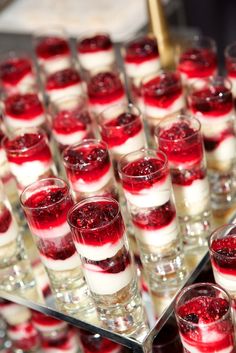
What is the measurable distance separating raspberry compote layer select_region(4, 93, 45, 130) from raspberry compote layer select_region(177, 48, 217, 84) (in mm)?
416

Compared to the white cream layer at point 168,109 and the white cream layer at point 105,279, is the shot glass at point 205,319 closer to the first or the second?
the white cream layer at point 105,279

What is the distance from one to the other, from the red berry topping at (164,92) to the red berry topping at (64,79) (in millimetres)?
337

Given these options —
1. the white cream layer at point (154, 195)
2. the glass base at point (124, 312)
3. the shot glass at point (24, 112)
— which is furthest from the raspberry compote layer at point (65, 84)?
the glass base at point (124, 312)

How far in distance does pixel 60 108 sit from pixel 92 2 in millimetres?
1198

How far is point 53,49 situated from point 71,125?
0.59 metres

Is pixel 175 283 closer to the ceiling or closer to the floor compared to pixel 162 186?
closer to the floor

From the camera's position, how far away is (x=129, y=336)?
58.6 inches

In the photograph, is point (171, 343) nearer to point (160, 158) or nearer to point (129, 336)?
point (129, 336)

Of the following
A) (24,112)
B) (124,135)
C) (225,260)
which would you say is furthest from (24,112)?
(225,260)

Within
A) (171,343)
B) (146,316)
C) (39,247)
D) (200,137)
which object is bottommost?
(171,343)

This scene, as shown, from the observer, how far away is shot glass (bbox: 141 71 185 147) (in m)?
1.84

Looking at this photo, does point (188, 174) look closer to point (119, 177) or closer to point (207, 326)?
point (119, 177)

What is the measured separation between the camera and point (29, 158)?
1.74 meters

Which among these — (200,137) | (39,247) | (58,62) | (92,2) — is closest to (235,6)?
(92,2)
